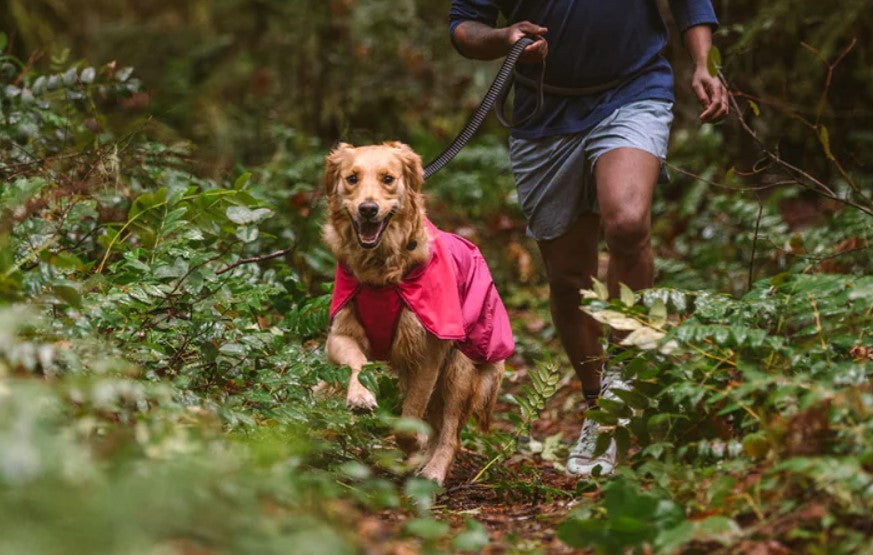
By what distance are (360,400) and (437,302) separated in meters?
0.66

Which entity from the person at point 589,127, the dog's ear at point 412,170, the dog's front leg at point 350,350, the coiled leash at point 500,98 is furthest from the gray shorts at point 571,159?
the dog's front leg at point 350,350

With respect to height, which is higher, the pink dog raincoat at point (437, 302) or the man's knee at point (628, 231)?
the man's knee at point (628, 231)

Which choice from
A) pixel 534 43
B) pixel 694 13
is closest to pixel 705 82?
pixel 694 13

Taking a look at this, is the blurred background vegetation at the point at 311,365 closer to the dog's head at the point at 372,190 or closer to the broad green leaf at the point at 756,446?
the broad green leaf at the point at 756,446

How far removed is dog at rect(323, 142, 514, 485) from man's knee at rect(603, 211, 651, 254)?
28.2 inches

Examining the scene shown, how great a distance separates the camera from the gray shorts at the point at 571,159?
4.52 m

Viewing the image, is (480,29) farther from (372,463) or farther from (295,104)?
(295,104)

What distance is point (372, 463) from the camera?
4641 mm

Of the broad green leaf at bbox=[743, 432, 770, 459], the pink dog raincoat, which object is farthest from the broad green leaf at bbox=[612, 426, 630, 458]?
the pink dog raincoat

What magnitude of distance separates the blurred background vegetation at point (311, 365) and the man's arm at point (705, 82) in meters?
0.30

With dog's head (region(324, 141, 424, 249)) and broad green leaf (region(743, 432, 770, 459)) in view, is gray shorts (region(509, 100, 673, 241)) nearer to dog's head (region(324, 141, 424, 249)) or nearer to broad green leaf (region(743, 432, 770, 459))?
dog's head (region(324, 141, 424, 249))

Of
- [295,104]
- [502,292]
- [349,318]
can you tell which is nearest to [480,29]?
[349,318]

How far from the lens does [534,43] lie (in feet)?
14.9

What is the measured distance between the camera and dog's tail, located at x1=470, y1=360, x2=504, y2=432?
16.0ft
